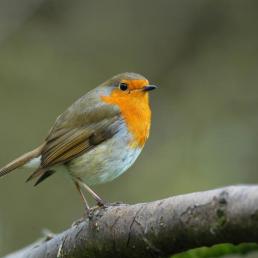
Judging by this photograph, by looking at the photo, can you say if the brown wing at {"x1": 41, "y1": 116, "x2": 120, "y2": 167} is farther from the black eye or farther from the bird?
the black eye

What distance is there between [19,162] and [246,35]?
418 cm

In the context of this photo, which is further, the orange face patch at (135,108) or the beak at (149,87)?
the beak at (149,87)

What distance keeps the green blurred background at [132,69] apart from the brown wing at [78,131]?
2.17m

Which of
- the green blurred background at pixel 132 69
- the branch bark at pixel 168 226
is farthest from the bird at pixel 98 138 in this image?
the green blurred background at pixel 132 69

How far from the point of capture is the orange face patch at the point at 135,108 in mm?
5098

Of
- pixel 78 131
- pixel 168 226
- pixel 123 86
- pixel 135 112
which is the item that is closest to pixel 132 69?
pixel 123 86

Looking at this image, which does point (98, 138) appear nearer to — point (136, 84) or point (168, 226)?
point (136, 84)

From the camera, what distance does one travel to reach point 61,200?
28.0ft

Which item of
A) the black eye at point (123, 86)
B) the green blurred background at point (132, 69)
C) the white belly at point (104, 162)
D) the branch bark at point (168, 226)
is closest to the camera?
the branch bark at point (168, 226)

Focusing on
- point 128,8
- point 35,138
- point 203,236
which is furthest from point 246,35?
point 203,236

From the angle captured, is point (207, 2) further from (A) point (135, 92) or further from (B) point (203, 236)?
(B) point (203, 236)

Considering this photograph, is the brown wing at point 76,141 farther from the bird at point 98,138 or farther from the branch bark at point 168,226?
the branch bark at point 168,226

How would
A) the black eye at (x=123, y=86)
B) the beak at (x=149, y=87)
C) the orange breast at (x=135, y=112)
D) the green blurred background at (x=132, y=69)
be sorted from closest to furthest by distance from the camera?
the orange breast at (x=135, y=112)
the beak at (x=149, y=87)
the black eye at (x=123, y=86)
the green blurred background at (x=132, y=69)

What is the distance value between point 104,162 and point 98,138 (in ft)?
0.86
